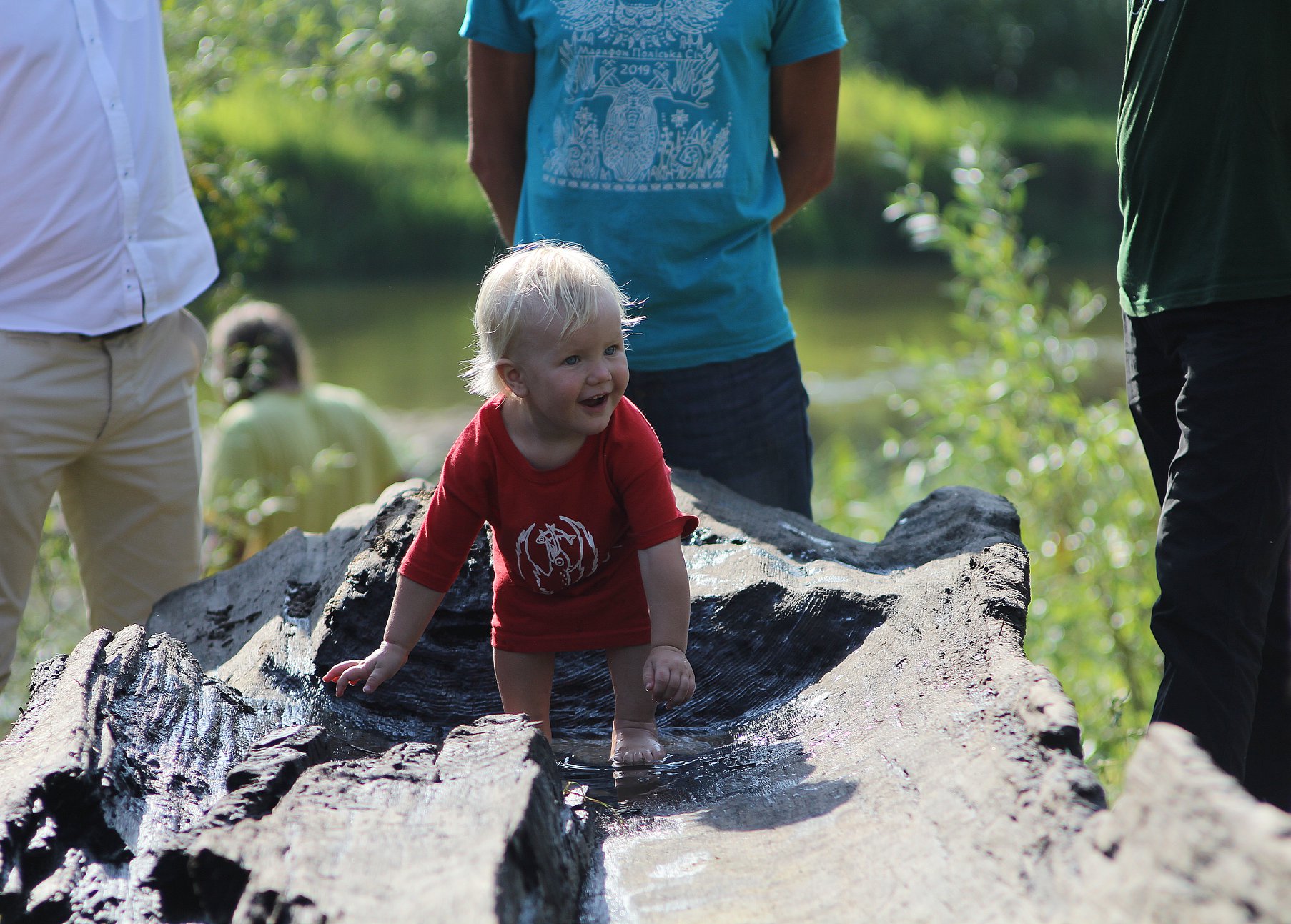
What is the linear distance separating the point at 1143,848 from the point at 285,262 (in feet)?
47.9

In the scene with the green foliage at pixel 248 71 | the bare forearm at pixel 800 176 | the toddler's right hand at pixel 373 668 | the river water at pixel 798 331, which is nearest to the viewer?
the toddler's right hand at pixel 373 668

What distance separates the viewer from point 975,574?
2205 millimetres

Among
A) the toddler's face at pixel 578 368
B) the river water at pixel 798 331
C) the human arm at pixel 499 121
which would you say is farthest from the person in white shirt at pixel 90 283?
the river water at pixel 798 331

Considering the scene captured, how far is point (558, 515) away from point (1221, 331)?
1.23 m

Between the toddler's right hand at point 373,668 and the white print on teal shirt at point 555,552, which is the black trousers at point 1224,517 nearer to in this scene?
the white print on teal shirt at point 555,552

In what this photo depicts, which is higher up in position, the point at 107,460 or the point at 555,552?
the point at 555,552

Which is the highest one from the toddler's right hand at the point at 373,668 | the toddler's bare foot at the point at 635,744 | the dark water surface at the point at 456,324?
the toddler's right hand at the point at 373,668

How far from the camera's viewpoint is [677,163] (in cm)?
274

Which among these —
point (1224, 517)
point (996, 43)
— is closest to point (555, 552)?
point (1224, 517)

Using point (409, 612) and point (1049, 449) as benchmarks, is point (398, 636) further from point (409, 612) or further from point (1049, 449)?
point (1049, 449)

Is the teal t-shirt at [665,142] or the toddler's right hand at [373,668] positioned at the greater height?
the teal t-shirt at [665,142]

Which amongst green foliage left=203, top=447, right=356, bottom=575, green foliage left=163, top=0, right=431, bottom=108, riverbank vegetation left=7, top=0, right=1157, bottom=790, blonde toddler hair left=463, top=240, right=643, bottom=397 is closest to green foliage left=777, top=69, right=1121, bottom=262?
riverbank vegetation left=7, top=0, right=1157, bottom=790

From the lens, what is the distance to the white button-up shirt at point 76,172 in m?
Answer: 2.63

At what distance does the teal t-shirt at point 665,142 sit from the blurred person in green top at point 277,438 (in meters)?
1.78
